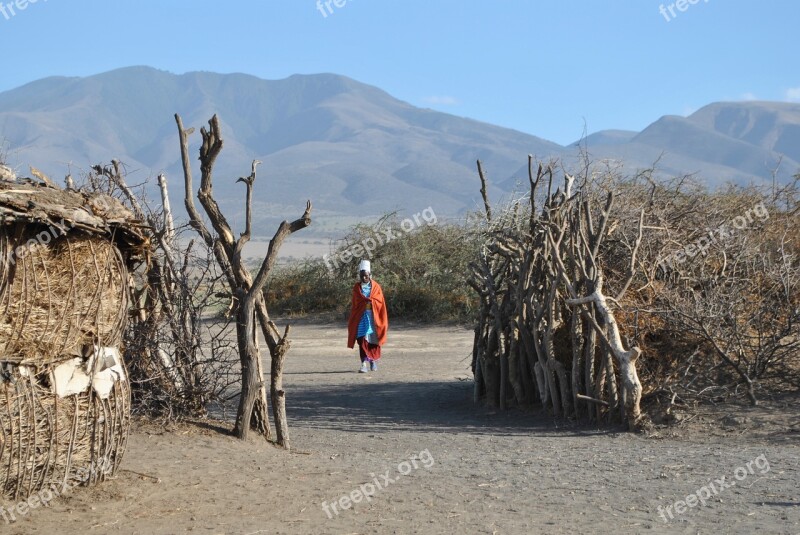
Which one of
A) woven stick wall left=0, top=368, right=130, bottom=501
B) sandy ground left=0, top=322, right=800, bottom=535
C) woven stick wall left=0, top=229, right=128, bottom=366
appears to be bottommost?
sandy ground left=0, top=322, right=800, bottom=535

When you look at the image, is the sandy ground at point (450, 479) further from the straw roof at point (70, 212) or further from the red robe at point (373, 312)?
the red robe at point (373, 312)

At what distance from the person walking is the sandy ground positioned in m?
3.21

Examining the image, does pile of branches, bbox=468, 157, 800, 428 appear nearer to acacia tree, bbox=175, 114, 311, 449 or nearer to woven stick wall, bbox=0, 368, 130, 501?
acacia tree, bbox=175, 114, 311, 449

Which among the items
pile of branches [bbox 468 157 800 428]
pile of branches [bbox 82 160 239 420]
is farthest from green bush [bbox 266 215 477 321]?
pile of branches [bbox 82 160 239 420]

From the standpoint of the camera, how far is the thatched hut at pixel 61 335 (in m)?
5.28

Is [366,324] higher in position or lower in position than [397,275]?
lower

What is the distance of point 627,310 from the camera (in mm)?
8594

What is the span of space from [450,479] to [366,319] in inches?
247

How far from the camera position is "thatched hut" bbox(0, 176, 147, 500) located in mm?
5277

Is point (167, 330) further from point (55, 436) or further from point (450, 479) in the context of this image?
point (450, 479)

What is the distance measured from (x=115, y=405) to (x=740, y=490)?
3.92 m

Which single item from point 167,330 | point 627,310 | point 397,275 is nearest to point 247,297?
point 167,330

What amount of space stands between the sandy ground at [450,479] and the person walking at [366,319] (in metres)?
3.21

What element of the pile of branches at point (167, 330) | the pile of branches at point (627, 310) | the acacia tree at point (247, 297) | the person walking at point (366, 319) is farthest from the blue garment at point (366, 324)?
the acacia tree at point (247, 297)
